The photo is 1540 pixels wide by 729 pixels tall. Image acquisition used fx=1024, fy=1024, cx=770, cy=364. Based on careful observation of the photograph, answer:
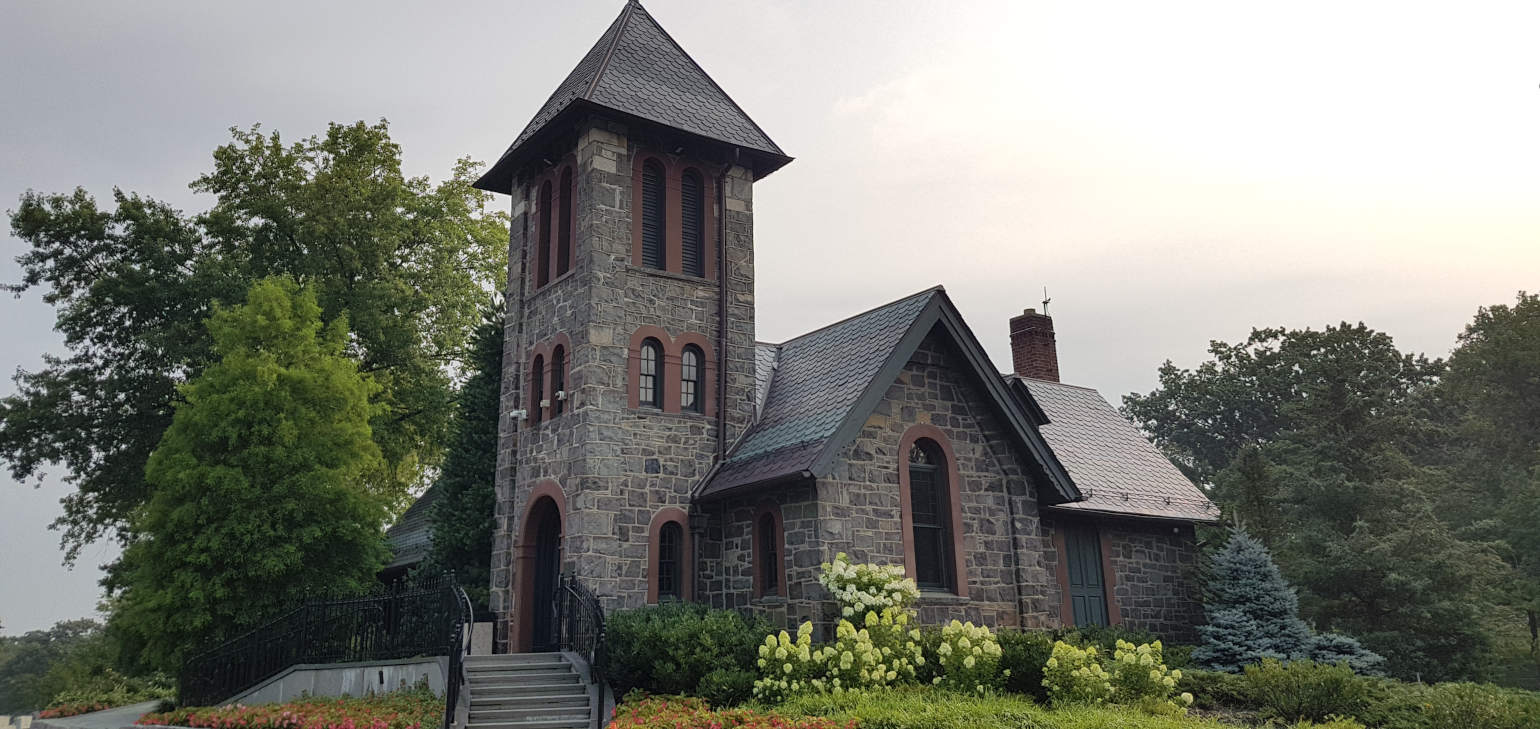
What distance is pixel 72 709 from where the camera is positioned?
69.8 feet

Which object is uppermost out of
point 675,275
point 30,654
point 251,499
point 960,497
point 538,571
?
point 675,275

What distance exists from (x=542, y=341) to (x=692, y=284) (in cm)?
279

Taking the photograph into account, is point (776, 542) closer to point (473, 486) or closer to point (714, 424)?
point (714, 424)

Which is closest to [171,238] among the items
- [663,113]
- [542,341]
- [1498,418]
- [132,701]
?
[132,701]

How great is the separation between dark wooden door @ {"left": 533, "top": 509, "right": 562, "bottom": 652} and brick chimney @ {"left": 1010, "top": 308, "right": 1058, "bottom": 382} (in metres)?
12.7

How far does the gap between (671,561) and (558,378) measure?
3664mm

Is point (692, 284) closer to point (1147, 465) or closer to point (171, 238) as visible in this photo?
point (1147, 465)

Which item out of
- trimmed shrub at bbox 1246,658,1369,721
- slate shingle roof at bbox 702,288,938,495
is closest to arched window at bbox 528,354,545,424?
slate shingle roof at bbox 702,288,938,495

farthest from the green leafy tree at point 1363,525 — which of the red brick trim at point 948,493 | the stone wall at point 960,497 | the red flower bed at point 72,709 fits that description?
the red flower bed at point 72,709

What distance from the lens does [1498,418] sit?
39.8 m

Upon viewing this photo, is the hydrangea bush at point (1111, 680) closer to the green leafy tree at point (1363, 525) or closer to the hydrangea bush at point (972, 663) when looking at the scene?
the hydrangea bush at point (972, 663)

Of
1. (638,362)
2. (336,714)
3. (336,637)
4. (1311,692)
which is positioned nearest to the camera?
(1311,692)

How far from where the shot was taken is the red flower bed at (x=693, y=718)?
1002cm

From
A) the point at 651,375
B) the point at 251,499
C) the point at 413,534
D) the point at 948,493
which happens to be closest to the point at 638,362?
the point at 651,375
